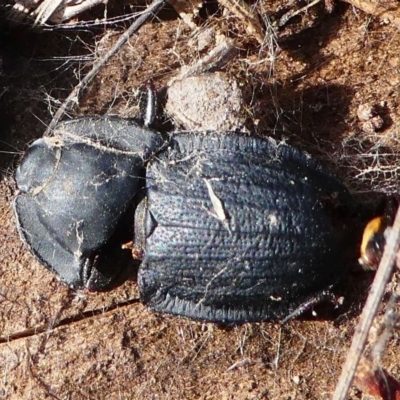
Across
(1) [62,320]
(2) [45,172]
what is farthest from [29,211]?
(1) [62,320]

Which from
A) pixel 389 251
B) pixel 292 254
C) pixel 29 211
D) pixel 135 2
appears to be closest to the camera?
pixel 389 251

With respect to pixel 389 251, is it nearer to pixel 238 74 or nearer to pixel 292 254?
pixel 292 254

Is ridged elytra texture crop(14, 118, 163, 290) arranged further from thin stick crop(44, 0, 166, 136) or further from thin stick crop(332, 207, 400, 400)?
thin stick crop(332, 207, 400, 400)

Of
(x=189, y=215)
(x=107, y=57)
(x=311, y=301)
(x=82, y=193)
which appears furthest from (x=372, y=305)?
(x=107, y=57)

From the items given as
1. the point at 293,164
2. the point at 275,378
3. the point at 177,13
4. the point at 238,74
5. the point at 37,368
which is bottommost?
the point at 275,378

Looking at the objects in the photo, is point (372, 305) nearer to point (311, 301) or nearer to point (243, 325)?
point (311, 301)

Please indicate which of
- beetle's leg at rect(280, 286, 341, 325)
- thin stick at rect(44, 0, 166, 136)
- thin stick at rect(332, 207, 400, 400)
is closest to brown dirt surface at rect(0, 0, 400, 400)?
thin stick at rect(44, 0, 166, 136)
